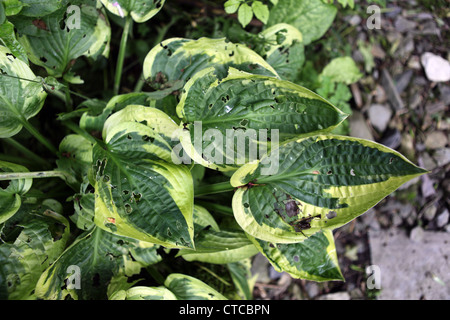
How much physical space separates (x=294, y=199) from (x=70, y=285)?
0.81m

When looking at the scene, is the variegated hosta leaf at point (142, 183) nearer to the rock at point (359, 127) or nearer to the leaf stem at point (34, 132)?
the leaf stem at point (34, 132)

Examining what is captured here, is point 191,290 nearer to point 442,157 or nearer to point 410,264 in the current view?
point 410,264

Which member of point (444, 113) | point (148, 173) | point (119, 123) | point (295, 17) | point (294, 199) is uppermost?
point (295, 17)

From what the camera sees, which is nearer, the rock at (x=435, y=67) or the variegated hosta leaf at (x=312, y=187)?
the variegated hosta leaf at (x=312, y=187)

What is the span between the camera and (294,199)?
109 cm

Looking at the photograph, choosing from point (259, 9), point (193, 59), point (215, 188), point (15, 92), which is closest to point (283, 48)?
point (259, 9)

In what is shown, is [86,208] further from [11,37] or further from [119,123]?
[11,37]

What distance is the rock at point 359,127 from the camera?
6.40ft

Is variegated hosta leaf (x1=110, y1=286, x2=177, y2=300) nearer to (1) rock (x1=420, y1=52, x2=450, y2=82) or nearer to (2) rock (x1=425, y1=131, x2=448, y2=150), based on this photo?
(2) rock (x1=425, y1=131, x2=448, y2=150)

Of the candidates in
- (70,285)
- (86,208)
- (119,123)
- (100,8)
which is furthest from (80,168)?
(100,8)

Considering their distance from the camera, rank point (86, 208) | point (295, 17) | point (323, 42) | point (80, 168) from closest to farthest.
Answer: point (86, 208)
point (80, 168)
point (295, 17)
point (323, 42)

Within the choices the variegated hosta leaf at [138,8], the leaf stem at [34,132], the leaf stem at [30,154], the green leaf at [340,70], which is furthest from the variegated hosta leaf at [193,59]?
the green leaf at [340,70]

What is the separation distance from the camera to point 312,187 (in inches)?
42.9

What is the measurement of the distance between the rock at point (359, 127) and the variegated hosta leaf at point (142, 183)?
3.99ft
